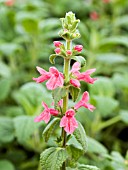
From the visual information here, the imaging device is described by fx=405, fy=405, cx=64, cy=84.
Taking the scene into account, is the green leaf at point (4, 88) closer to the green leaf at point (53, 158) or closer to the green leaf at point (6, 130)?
the green leaf at point (6, 130)

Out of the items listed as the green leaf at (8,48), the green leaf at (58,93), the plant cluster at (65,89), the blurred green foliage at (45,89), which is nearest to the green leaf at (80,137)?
the plant cluster at (65,89)

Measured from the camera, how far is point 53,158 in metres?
1.08

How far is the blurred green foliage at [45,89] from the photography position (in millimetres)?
1625

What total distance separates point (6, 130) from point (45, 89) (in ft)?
0.95

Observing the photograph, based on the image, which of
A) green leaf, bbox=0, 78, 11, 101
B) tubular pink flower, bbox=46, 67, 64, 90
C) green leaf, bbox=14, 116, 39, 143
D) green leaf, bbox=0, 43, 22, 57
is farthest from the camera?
green leaf, bbox=0, 43, 22, 57

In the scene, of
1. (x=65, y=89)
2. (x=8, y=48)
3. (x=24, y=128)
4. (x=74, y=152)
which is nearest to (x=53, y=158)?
(x=74, y=152)

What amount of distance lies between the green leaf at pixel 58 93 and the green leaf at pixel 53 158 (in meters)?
0.15

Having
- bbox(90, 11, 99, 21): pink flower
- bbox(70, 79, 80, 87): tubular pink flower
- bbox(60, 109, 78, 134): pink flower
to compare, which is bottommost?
bbox(60, 109, 78, 134): pink flower

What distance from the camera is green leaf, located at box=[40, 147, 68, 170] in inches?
41.8

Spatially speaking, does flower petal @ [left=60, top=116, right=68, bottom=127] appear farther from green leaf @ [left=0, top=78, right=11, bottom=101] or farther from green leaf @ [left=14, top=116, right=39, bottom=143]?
green leaf @ [left=0, top=78, right=11, bottom=101]

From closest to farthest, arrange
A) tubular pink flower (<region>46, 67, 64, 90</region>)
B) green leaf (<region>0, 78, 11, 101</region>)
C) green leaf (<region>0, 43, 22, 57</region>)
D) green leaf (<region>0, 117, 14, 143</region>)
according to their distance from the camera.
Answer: tubular pink flower (<region>46, 67, 64, 90</region>), green leaf (<region>0, 117, 14, 143</region>), green leaf (<region>0, 78, 11, 101</region>), green leaf (<region>0, 43, 22, 57</region>)

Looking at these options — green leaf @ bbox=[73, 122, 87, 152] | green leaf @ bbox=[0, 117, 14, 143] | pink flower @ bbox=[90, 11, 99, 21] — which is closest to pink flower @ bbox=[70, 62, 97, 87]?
green leaf @ bbox=[73, 122, 87, 152]

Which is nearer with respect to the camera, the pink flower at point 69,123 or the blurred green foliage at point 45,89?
the pink flower at point 69,123

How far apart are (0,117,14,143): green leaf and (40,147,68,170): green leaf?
0.51 meters
